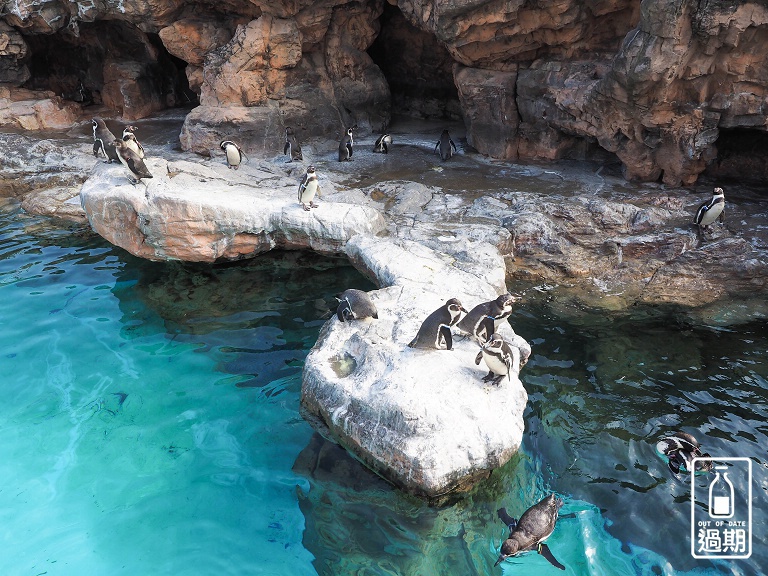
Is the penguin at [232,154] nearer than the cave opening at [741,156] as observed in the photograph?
No

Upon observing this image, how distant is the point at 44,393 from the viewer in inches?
304

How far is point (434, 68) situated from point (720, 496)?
478 inches

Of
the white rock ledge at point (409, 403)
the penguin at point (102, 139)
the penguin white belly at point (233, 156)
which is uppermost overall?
the penguin at point (102, 139)

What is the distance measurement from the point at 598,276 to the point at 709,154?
3227mm

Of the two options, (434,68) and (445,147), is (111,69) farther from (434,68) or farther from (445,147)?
(445,147)

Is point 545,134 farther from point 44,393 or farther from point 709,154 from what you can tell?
point 44,393

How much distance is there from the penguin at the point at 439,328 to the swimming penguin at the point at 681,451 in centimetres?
248

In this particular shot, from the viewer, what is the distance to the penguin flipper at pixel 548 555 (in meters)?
5.20

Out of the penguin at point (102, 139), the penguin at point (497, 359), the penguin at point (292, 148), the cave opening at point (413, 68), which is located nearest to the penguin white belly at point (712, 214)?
the penguin at point (497, 359)

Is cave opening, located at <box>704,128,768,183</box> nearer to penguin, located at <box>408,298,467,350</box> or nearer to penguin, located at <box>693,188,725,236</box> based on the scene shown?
penguin, located at <box>693,188,725,236</box>

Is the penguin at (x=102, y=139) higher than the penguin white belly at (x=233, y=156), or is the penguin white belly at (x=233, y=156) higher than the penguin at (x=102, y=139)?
the penguin at (x=102, y=139)

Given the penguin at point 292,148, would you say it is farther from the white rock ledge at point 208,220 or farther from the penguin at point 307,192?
the penguin at point 307,192

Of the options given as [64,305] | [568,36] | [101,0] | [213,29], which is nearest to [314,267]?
[64,305]

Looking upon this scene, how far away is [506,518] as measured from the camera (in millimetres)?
5559
